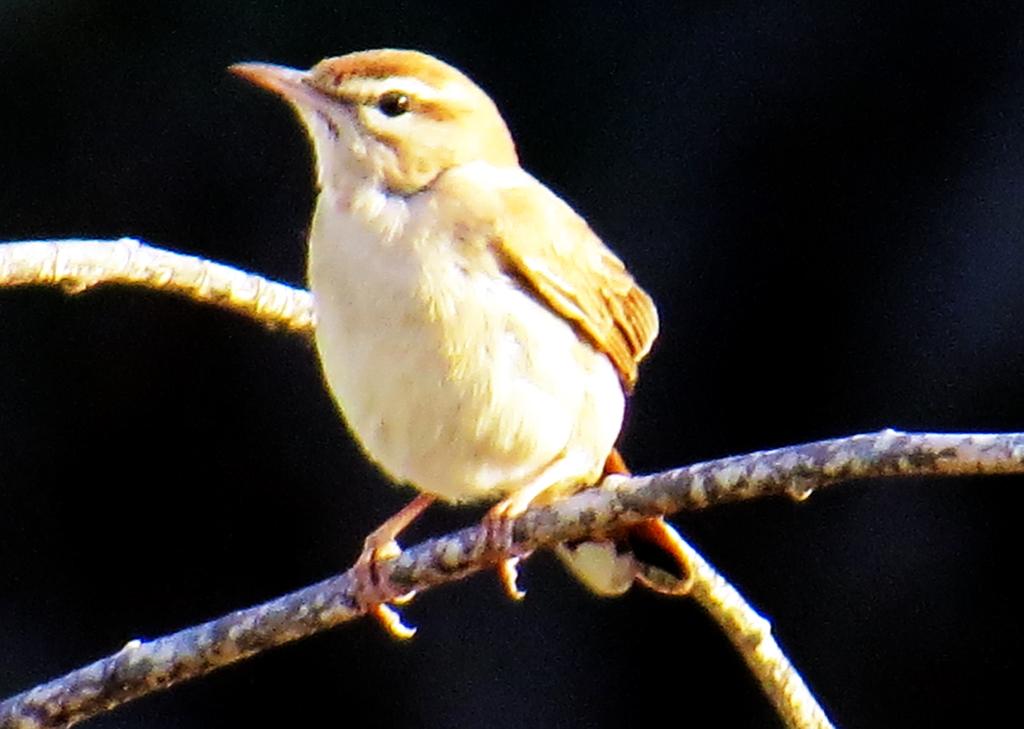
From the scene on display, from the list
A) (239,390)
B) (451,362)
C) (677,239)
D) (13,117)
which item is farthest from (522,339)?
(13,117)

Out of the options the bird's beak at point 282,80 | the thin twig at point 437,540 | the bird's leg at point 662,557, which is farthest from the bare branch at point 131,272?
the bird's leg at point 662,557

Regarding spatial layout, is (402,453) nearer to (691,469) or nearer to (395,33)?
(691,469)

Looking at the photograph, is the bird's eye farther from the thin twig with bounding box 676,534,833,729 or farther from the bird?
the thin twig with bounding box 676,534,833,729

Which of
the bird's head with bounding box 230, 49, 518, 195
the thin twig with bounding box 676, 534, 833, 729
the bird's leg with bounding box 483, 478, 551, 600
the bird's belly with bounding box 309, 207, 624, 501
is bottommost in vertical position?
the thin twig with bounding box 676, 534, 833, 729

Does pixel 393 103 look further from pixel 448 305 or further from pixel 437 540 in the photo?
pixel 437 540

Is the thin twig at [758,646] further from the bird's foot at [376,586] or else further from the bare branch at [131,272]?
the bare branch at [131,272]

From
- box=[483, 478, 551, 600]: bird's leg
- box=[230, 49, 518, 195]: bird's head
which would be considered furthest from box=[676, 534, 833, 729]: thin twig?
box=[230, 49, 518, 195]: bird's head
